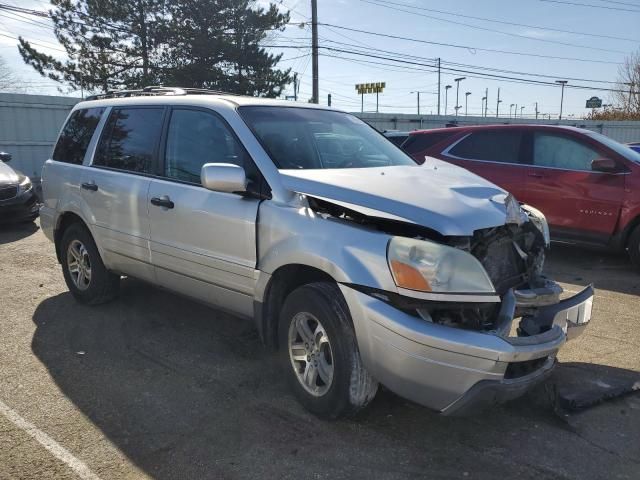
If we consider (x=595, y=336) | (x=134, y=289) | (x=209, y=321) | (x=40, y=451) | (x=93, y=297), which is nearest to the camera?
(x=40, y=451)

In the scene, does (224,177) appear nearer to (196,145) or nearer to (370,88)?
(196,145)

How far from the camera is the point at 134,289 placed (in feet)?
19.4

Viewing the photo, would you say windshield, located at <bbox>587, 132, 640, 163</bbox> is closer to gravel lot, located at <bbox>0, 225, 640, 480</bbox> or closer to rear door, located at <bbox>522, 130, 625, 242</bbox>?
rear door, located at <bbox>522, 130, 625, 242</bbox>

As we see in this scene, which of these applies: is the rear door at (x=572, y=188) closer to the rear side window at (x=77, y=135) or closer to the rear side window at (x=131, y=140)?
the rear side window at (x=131, y=140)

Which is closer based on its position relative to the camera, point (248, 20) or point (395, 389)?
point (395, 389)

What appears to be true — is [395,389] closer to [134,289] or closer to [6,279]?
[134,289]

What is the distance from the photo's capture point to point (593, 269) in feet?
22.4

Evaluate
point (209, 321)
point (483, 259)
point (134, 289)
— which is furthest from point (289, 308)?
point (134, 289)

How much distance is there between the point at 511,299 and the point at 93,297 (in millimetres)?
3913

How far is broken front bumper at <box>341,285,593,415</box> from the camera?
8.50 feet

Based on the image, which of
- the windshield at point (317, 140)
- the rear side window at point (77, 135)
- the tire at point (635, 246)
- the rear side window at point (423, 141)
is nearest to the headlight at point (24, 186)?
the rear side window at point (77, 135)

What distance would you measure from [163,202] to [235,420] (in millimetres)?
1693

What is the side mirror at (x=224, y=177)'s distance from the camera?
3.35 meters

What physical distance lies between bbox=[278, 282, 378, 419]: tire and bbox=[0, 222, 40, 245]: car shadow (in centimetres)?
718
